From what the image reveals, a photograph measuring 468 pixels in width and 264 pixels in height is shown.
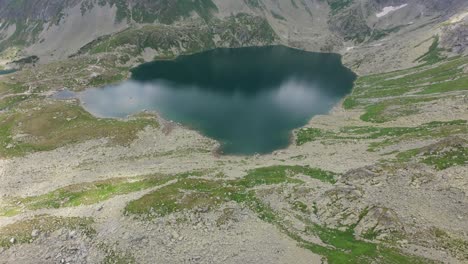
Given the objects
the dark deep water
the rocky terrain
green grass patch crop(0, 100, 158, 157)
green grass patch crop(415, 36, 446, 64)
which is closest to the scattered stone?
the rocky terrain

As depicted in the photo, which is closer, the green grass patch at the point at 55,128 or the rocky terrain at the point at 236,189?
the rocky terrain at the point at 236,189

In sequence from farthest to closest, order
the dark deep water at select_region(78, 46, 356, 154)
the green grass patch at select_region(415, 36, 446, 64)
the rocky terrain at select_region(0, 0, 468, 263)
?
the green grass patch at select_region(415, 36, 446, 64) < the dark deep water at select_region(78, 46, 356, 154) < the rocky terrain at select_region(0, 0, 468, 263)

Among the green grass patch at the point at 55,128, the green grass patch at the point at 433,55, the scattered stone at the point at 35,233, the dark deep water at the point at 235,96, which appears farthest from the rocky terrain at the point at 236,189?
the green grass patch at the point at 433,55

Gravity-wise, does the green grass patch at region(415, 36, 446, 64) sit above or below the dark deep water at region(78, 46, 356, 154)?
above

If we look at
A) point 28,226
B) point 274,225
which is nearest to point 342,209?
point 274,225

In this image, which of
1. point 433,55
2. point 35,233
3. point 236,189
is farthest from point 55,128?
point 433,55

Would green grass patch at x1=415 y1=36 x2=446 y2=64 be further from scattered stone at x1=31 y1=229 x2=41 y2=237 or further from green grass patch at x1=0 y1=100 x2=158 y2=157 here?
scattered stone at x1=31 y1=229 x2=41 y2=237

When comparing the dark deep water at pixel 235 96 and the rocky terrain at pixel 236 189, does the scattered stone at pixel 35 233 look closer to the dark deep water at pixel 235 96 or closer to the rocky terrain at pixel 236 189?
the rocky terrain at pixel 236 189

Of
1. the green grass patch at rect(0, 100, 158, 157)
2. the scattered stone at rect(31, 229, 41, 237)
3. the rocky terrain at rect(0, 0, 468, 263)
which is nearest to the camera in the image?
the rocky terrain at rect(0, 0, 468, 263)

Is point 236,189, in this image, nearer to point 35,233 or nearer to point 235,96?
point 35,233
